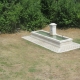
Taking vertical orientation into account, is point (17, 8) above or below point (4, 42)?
above

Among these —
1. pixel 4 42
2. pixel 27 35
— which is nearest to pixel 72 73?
pixel 4 42

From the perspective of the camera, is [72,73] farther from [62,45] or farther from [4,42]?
[4,42]

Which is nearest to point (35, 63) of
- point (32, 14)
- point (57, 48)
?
point (57, 48)

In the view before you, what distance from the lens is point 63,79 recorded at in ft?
21.6

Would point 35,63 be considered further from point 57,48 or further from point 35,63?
point 57,48

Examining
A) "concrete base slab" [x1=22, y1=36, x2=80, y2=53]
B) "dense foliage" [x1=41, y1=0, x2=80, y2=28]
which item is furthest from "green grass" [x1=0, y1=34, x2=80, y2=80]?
"dense foliage" [x1=41, y1=0, x2=80, y2=28]

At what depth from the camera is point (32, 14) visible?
13.1 metres

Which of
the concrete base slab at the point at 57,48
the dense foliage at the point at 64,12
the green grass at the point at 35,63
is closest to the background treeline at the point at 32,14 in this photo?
the dense foliage at the point at 64,12

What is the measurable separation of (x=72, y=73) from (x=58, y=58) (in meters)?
1.51

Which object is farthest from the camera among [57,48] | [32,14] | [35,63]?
[32,14]

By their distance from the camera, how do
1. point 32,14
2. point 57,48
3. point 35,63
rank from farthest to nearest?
point 32,14
point 57,48
point 35,63

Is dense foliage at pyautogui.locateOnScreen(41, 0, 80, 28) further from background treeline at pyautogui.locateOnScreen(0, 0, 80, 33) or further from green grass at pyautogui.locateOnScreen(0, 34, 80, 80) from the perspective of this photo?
green grass at pyautogui.locateOnScreen(0, 34, 80, 80)

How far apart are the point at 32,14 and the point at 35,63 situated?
565cm

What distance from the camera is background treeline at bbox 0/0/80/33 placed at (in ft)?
40.7
